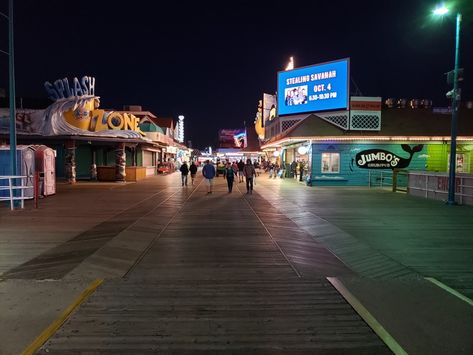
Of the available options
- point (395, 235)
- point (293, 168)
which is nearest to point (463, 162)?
point (293, 168)

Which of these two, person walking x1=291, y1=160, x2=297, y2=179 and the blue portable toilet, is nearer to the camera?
the blue portable toilet

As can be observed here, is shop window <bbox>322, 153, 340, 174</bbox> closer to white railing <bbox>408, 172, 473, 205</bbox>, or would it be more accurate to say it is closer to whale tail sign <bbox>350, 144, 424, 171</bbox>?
whale tail sign <bbox>350, 144, 424, 171</bbox>

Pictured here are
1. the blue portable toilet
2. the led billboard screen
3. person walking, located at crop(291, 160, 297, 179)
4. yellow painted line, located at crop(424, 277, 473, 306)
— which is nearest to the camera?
yellow painted line, located at crop(424, 277, 473, 306)

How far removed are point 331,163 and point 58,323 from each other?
23.2 meters

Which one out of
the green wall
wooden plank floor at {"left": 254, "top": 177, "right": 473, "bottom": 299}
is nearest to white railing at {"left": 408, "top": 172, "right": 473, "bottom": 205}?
wooden plank floor at {"left": 254, "top": 177, "right": 473, "bottom": 299}

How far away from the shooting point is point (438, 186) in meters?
18.0

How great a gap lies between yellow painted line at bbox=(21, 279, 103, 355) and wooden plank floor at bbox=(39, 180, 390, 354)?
0.26ft

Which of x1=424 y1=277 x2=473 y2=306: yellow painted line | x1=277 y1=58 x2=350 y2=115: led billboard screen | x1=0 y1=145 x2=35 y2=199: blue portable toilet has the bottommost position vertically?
x1=424 y1=277 x2=473 y2=306: yellow painted line

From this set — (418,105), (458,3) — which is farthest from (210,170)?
(418,105)

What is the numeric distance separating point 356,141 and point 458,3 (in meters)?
11.5

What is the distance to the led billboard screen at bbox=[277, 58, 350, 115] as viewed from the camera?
26625 millimetres

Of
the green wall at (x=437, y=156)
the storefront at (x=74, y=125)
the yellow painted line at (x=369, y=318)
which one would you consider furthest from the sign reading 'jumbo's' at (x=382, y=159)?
the yellow painted line at (x=369, y=318)

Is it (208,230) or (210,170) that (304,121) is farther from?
(208,230)

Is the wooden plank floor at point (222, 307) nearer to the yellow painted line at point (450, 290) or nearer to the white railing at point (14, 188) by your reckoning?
the yellow painted line at point (450, 290)
